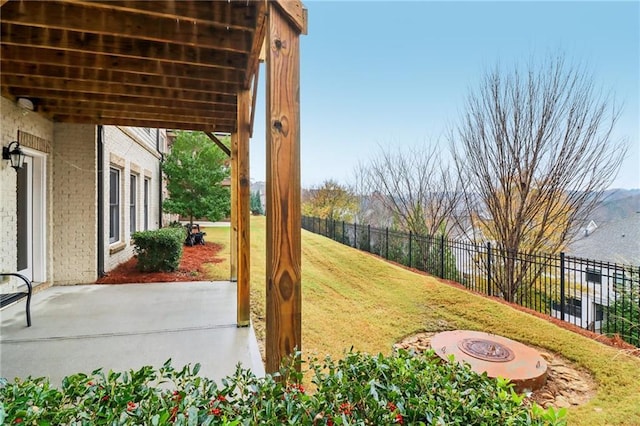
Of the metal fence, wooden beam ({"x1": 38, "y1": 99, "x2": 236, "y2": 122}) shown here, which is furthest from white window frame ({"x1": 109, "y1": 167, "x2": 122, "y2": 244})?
the metal fence

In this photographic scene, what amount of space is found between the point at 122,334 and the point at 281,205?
10.0 feet

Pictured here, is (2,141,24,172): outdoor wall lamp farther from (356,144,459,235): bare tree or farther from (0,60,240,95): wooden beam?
(356,144,459,235): bare tree

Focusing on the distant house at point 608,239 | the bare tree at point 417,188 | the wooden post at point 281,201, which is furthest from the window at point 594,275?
the wooden post at point 281,201

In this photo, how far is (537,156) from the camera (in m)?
6.32

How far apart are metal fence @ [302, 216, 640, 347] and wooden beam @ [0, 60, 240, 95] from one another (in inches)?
231

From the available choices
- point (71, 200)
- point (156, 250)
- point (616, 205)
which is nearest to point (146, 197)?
point (156, 250)

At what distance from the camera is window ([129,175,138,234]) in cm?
817

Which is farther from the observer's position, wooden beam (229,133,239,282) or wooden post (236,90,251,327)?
wooden beam (229,133,239,282)

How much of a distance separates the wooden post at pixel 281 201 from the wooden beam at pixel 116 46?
191cm

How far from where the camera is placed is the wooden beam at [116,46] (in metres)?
2.94

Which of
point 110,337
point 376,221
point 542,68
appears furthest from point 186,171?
point 542,68

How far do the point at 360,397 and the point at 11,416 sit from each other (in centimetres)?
120

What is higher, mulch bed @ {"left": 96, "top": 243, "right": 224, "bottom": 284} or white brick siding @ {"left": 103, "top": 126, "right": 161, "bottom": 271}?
white brick siding @ {"left": 103, "top": 126, "right": 161, "bottom": 271}

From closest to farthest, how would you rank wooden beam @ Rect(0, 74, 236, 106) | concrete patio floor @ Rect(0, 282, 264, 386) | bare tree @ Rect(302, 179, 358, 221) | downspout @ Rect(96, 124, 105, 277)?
concrete patio floor @ Rect(0, 282, 264, 386) < wooden beam @ Rect(0, 74, 236, 106) < downspout @ Rect(96, 124, 105, 277) < bare tree @ Rect(302, 179, 358, 221)
